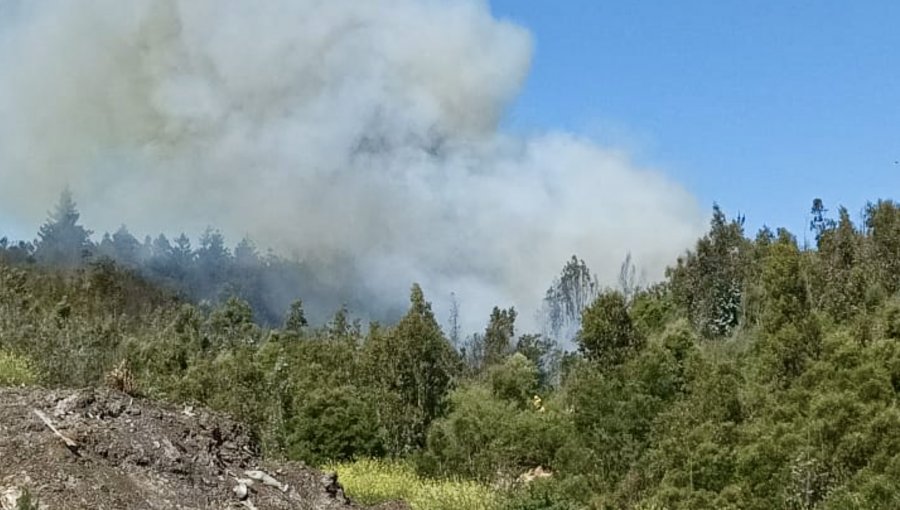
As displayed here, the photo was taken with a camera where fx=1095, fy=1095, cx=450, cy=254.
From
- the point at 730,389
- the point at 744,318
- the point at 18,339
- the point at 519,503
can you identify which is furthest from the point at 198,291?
the point at 519,503

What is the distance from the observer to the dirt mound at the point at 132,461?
14148 mm

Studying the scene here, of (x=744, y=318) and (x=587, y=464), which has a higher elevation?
(x=744, y=318)

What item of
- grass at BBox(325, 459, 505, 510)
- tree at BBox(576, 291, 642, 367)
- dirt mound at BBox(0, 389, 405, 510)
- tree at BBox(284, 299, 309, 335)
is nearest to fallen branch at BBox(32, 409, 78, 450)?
dirt mound at BBox(0, 389, 405, 510)

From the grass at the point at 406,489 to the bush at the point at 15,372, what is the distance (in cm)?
733

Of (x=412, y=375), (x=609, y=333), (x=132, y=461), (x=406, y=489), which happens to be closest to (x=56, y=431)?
(x=132, y=461)

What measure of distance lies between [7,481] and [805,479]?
15.5 metres

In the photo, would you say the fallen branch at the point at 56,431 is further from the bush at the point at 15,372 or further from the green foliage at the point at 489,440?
the green foliage at the point at 489,440

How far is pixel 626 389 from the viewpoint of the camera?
3044cm

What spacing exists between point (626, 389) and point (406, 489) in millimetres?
7422

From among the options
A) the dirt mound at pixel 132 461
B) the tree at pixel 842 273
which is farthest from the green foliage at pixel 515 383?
the dirt mound at pixel 132 461

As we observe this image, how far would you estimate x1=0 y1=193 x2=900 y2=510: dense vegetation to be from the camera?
2345 cm

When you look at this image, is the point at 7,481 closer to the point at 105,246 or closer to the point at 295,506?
the point at 295,506

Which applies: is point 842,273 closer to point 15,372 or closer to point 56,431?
point 15,372

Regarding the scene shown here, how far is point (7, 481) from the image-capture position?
1378 cm
